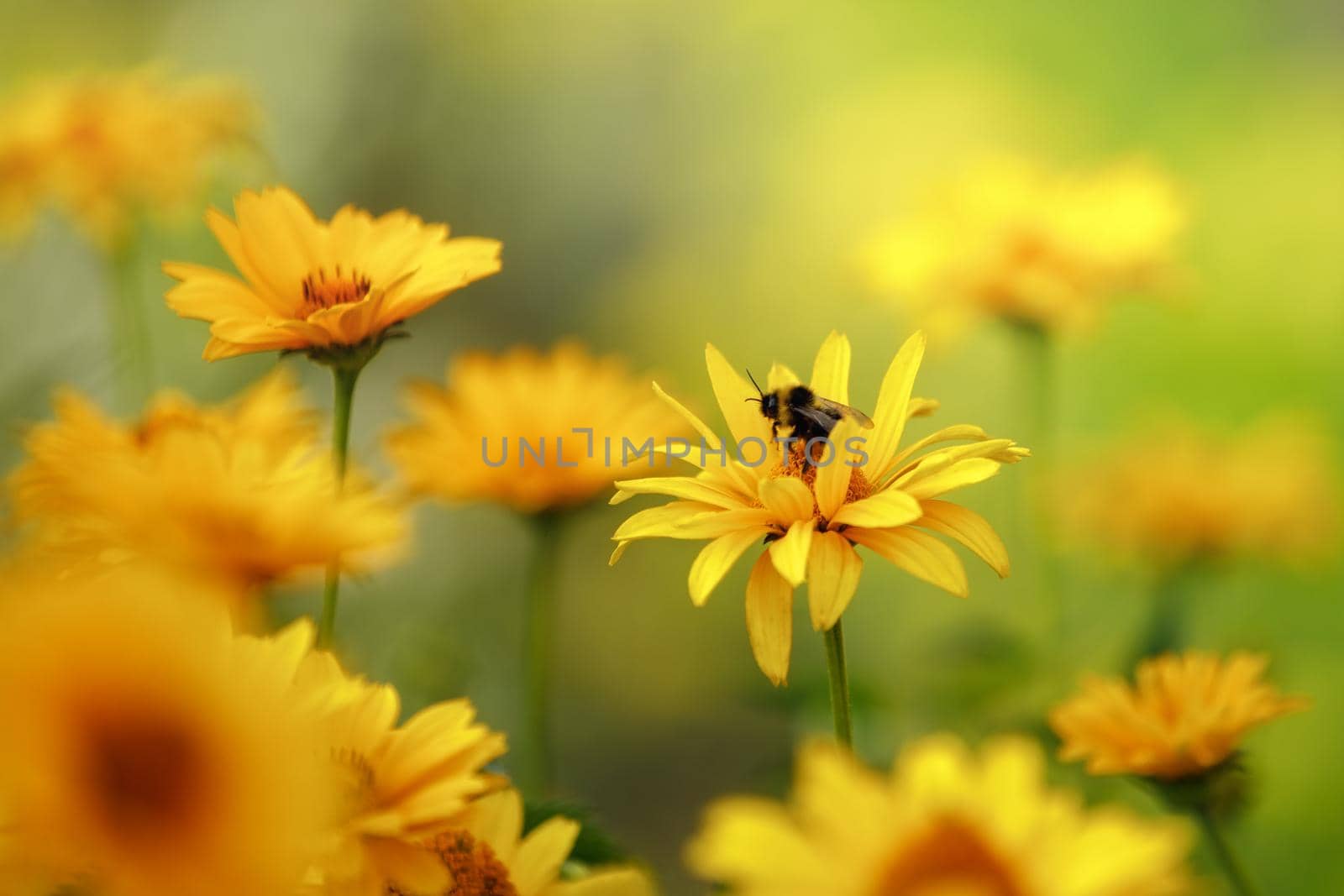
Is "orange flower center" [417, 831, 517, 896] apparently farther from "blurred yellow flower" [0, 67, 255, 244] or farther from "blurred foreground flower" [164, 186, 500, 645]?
"blurred yellow flower" [0, 67, 255, 244]

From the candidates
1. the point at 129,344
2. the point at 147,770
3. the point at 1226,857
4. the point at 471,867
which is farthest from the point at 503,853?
the point at 129,344

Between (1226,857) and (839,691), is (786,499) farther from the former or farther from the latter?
(1226,857)

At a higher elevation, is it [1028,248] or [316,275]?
[1028,248]

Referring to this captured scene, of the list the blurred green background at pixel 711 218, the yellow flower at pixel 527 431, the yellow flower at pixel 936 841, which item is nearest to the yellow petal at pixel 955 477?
the yellow flower at pixel 936 841

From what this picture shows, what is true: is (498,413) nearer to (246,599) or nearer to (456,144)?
(246,599)

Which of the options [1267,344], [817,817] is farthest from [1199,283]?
[817,817]

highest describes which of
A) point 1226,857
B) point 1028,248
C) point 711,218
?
point 711,218

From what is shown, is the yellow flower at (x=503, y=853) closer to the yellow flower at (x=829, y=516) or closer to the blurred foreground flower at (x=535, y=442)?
the yellow flower at (x=829, y=516)

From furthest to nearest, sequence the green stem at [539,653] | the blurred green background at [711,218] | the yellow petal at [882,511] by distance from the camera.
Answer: the blurred green background at [711,218], the green stem at [539,653], the yellow petal at [882,511]
